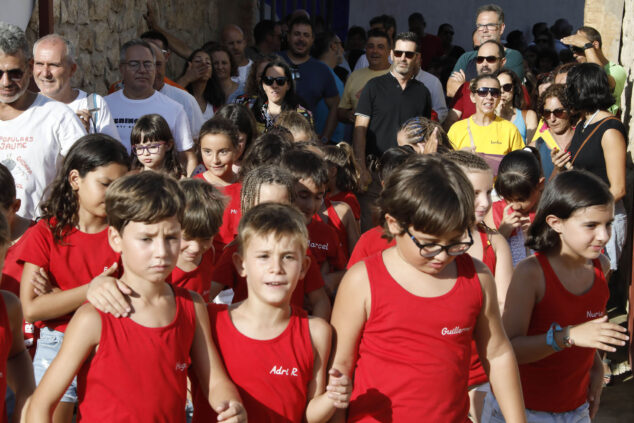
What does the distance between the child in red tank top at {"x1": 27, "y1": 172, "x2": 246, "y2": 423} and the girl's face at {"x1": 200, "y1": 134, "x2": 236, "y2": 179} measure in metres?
1.86

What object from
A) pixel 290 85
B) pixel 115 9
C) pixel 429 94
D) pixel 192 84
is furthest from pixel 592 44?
pixel 115 9

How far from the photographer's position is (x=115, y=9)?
23.3 ft

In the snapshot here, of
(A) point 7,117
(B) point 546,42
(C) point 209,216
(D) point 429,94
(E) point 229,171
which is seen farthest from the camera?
(B) point 546,42

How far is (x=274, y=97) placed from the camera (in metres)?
6.08

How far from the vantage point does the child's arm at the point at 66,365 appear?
7.82 feet

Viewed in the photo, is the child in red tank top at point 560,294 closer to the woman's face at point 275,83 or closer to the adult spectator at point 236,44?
the woman's face at point 275,83

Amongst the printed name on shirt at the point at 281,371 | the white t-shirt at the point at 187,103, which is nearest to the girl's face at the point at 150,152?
the white t-shirt at the point at 187,103

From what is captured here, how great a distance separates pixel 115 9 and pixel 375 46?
7.97ft

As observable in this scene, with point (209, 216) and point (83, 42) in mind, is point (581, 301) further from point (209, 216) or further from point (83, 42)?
point (83, 42)

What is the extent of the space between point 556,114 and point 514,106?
0.68 metres

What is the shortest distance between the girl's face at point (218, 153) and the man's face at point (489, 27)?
143 inches

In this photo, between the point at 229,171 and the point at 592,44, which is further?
the point at 592,44

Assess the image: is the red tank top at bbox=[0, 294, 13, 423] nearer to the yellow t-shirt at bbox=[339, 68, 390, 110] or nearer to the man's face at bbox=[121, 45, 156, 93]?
the man's face at bbox=[121, 45, 156, 93]

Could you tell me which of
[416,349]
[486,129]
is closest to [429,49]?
[486,129]
